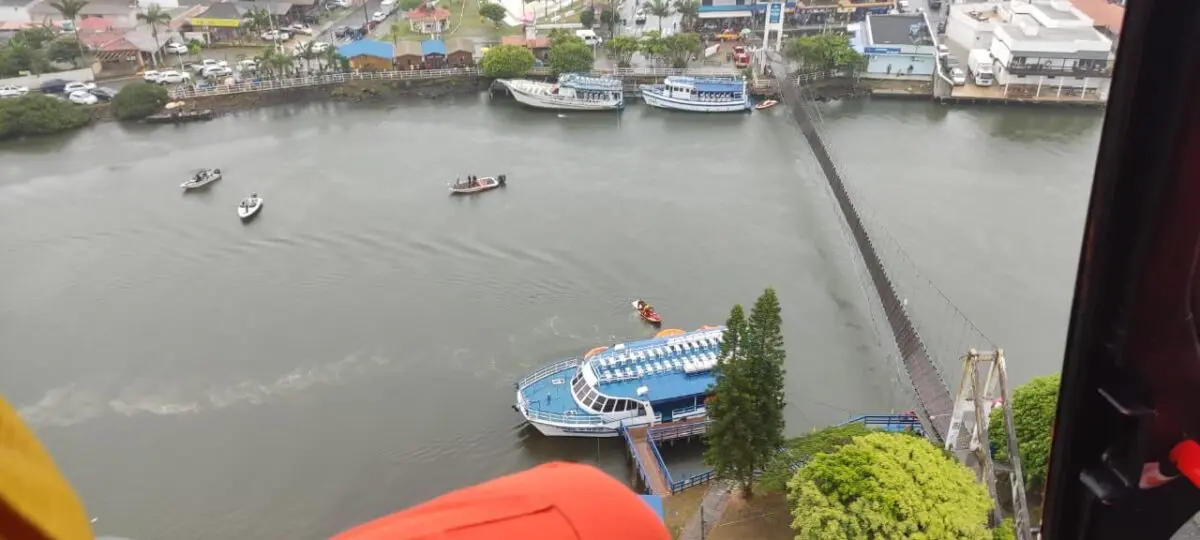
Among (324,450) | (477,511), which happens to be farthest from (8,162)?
(477,511)

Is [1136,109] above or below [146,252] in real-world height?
above

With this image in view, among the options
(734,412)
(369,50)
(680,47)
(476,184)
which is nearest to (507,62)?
(369,50)

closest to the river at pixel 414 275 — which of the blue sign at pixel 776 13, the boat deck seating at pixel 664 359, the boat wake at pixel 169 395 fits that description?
the boat wake at pixel 169 395

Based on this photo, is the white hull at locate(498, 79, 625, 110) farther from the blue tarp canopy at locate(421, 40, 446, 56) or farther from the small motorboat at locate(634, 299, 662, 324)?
the small motorboat at locate(634, 299, 662, 324)

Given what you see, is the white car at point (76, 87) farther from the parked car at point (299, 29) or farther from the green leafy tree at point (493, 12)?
A: the green leafy tree at point (493, 12)

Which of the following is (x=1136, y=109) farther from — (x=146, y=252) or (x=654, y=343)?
(x=146, y=252)

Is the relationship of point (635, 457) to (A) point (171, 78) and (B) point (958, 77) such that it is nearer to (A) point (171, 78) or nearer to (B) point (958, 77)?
(B) point (958, 77)

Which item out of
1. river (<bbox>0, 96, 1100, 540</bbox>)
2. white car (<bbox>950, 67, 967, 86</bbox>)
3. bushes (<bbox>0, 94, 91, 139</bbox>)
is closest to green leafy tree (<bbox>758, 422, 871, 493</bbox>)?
river (<bbox>0, 96, 1100, 540</bbox>)
